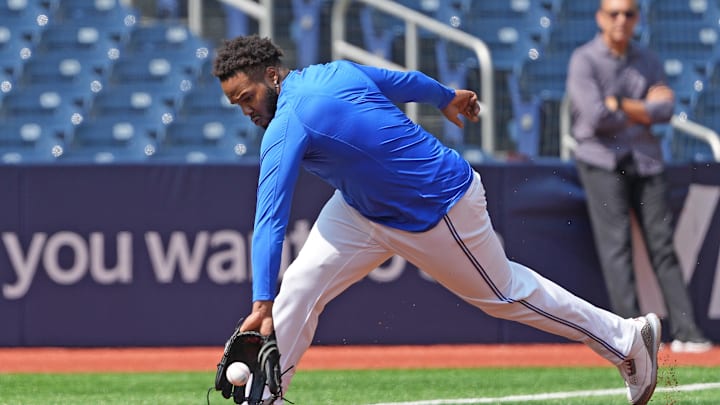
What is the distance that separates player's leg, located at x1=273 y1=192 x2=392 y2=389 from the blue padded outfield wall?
3.66m

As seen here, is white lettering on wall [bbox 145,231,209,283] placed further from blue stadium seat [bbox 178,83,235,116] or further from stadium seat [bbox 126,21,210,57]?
stadium seat [bbox 126,21,210,57]

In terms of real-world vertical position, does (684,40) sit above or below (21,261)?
above

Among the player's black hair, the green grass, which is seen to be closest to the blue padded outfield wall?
the green grass

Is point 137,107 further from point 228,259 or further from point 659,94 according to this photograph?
point 659,94

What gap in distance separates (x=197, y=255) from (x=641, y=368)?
417 cm

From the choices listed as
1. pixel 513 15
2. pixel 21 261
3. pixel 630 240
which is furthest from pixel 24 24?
pixel 630 240

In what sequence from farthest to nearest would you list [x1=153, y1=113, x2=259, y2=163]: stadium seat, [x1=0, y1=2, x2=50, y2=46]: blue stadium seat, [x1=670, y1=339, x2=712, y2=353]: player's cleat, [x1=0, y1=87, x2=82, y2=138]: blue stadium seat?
[x1=0, y1=2, x2=50, y2=46]: blue stadium seat
[x1=0, y1=87, x2=82, y2=138]: blue stadium seat
[x1=153, y1=113, x2=259, y2=163]: stadium seat
[x1=670, y1=339, x2=712, y2=353]: player's cleat

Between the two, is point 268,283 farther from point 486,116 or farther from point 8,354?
point 486,116

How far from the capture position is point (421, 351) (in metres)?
8.67

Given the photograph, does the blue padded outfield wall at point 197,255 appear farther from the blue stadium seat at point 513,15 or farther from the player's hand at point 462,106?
the blue stadium seat at point 513,15

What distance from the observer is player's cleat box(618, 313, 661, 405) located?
5344mm

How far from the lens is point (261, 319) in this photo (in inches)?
169

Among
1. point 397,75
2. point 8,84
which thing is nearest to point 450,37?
point 8,84

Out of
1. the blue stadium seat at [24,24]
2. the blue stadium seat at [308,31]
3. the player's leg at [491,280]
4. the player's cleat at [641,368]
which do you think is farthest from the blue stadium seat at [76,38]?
the player's cleat at [641,368]
